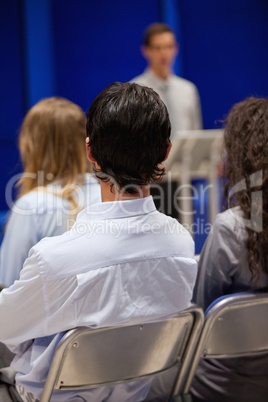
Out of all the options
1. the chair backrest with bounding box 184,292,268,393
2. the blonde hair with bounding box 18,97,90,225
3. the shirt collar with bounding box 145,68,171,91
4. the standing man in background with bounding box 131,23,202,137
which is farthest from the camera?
the shirt collar with bounding box 145,68,171,91

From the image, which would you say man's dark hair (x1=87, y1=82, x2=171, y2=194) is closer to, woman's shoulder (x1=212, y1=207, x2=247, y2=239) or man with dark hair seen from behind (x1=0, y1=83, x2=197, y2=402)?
man with dark hair seen from behind (x1=0, y1=83, x2=197, y2=402)

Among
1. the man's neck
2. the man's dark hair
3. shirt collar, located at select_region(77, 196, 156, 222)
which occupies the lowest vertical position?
shirt collar, located at select_region(77, 196, 156, 222)

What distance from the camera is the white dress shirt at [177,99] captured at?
15.6 feet

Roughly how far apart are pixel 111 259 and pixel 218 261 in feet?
1.56

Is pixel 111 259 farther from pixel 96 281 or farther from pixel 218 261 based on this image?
pixel 218 261

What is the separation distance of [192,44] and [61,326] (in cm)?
570

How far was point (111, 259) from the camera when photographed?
3.64 feet

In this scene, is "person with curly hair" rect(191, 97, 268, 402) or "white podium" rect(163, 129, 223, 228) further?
"white podium" rect(163, 129, 223, 228)

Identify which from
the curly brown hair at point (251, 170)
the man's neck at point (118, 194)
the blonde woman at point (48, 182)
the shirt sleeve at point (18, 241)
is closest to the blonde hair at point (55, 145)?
the blonde woman at point (48, 182)

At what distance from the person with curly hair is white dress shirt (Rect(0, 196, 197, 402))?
0.29m

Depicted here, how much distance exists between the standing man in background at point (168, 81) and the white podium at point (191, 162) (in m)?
0.97

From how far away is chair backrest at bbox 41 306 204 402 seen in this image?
3.68 feet

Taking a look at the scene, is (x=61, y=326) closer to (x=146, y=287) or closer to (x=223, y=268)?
(x=146, y=287)

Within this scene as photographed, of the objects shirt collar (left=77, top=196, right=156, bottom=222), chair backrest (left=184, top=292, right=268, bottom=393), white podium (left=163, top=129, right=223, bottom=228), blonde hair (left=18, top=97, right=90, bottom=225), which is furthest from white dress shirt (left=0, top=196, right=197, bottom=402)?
white podium (left=163, top=129, right=223, bottom=228)
